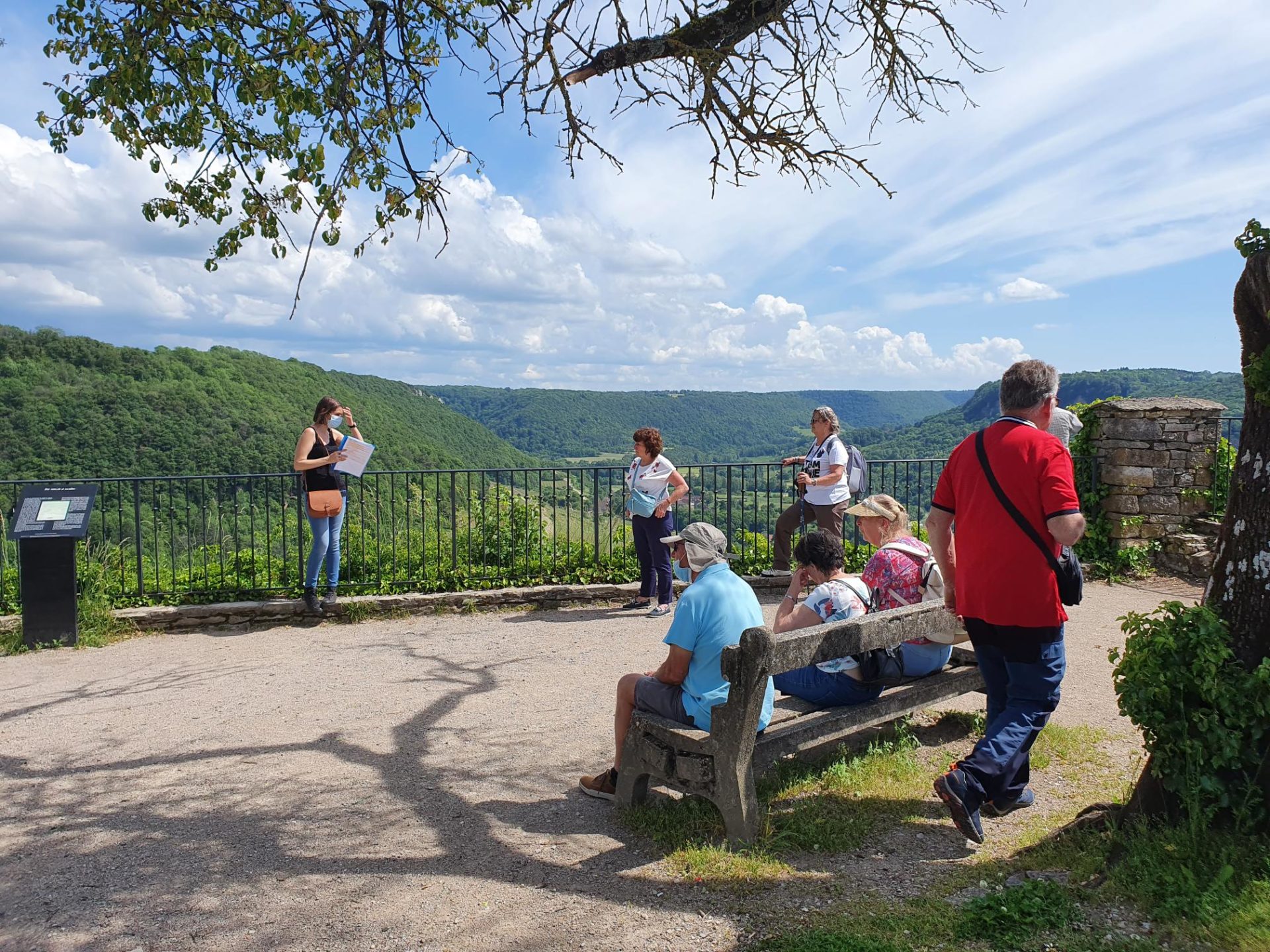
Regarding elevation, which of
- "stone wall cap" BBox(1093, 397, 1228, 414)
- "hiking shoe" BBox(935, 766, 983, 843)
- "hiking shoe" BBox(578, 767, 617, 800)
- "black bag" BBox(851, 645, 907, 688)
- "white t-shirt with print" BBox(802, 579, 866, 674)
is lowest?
"hiking shoe" BBox(578, 767, 617, 800)

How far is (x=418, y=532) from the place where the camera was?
941 cm

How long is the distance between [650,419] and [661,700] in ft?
321

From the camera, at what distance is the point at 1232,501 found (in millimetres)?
3107

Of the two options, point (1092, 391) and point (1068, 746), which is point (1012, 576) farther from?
point (1092, 391)

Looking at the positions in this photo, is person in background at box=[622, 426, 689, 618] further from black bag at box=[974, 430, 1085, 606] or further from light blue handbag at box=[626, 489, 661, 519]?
black bag at box=[974, 430, 1085, 606]

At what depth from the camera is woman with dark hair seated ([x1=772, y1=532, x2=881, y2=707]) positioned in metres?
4.11

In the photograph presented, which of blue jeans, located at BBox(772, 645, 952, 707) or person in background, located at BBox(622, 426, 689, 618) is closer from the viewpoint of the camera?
blue jeans, located at BBox(772, 645, 952, 707)

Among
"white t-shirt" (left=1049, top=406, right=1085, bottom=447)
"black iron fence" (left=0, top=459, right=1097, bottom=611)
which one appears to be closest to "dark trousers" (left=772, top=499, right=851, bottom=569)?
"black iron fence" (left=0, top=459, right=1097, bottom=611)

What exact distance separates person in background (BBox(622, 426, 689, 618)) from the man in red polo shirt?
429cm

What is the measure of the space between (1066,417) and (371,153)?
238 inches

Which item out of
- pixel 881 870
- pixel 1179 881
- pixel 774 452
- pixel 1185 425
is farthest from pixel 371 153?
pixel 774 452

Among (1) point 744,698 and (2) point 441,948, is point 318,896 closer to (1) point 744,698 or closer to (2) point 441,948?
(2) point 441,948

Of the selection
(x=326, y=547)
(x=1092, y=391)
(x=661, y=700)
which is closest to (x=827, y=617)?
(x=661, y=700)

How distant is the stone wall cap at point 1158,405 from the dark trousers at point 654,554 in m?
5.20
